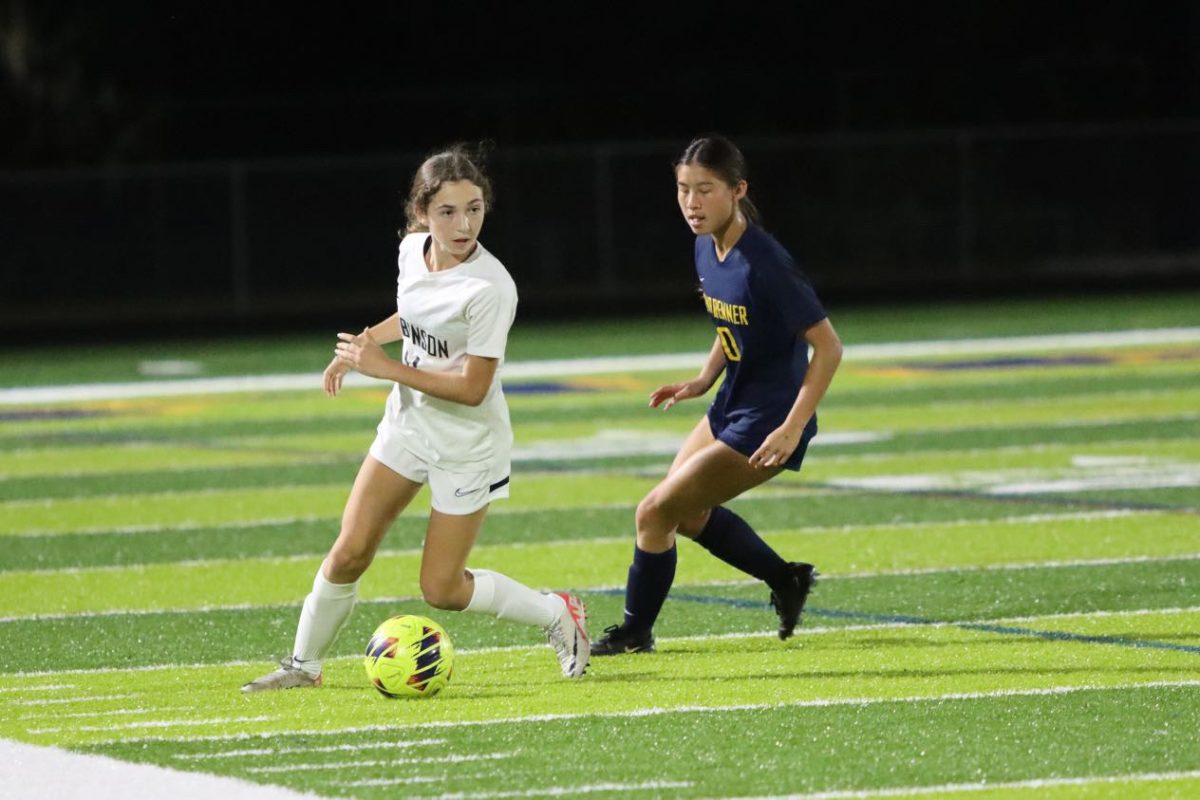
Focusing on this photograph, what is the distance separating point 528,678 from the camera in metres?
7.25

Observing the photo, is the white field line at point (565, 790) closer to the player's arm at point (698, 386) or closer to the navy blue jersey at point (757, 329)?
the navy blue jersey at point (757, 329)

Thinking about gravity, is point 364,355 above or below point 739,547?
above

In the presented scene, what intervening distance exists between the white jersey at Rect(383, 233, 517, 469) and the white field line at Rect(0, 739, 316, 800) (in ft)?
4.81

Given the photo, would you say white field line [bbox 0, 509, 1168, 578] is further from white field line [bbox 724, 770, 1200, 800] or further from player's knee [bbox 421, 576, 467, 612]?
white field line [bbox 724, 770, 1200, 800]

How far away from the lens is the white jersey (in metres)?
6.79

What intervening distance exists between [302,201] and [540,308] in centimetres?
327

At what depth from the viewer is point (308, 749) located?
616 cm

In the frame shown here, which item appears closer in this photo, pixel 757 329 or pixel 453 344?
pixel 453 344

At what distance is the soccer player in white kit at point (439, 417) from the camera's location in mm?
6781

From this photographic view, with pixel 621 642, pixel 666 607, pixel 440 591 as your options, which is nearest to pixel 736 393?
pixel 621 642

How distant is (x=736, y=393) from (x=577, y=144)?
26.5 metres

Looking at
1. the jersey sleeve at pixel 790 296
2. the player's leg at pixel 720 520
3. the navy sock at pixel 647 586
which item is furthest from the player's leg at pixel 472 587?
the jersey sleeve at pixel 790 296

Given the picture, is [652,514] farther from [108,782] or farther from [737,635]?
[108,782]

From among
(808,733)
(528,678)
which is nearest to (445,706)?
(528,678)
